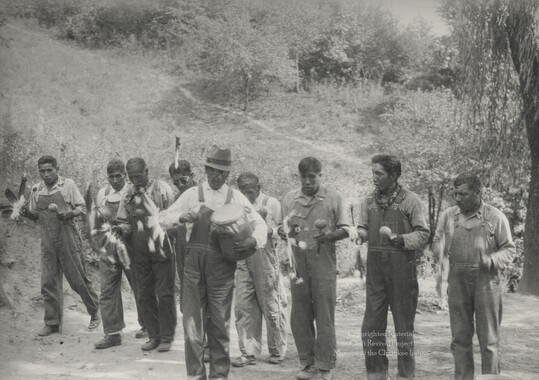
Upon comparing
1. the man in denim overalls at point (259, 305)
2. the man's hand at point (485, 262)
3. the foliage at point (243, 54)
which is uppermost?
the foliage at point (243, 54)

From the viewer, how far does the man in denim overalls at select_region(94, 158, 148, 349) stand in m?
5.75

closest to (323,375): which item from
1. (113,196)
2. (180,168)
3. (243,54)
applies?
(180,168)

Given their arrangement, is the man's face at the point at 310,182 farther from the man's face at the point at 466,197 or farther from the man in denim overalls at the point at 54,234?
the man in denim overalls at the point at 54,234

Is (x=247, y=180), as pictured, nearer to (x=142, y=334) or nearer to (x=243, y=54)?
(x=142, y=334)

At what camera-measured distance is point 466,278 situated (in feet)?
14.3

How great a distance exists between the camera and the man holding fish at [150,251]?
5.47 meters

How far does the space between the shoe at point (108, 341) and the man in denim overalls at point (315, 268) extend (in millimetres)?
2110

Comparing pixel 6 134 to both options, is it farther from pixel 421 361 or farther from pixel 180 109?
pixel 421 361

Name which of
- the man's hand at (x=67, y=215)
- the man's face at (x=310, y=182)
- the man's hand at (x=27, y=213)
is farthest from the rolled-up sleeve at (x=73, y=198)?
the man's face at (x=310, y=182)

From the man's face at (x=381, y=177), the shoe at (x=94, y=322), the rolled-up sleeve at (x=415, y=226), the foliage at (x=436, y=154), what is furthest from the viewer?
the foliage at (x=436, y=154)

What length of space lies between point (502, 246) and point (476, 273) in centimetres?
30

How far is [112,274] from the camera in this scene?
5.81m

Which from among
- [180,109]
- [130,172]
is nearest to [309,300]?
[130,172]

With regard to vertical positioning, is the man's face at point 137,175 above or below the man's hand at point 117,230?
above
